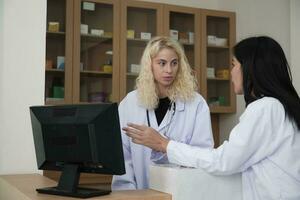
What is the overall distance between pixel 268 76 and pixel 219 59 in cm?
253

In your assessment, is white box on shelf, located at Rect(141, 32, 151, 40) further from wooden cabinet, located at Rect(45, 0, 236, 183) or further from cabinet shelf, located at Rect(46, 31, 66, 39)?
cabinet shelf, located at Rect(46, 31, 66, 39)

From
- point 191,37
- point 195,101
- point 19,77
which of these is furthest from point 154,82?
point 191,37

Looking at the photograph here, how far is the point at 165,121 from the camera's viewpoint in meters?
1.92

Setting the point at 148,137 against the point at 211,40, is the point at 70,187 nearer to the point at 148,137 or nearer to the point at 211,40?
the point at 148,137

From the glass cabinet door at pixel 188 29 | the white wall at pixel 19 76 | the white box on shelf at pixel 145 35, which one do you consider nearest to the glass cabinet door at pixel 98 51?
the white box on shelf at pixel 145 35

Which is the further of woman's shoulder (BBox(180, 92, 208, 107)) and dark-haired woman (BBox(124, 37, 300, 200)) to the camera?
woman's shoulder (BBox(180, 92, 208, 107))

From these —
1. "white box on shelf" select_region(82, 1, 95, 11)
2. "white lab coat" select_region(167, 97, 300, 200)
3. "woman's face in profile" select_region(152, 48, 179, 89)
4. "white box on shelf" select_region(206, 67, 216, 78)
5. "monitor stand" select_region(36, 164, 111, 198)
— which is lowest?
"monitor stand" select_region(36, 164, 111, 198)

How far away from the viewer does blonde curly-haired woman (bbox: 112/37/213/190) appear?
1907 mm

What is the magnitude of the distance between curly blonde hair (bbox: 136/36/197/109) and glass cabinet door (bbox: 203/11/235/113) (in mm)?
1590

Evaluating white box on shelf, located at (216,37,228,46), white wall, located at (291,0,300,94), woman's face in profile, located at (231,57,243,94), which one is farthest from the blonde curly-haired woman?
white box on shelf, located at (216,37,228,46)

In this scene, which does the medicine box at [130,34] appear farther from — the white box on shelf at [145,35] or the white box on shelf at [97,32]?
the white box on shelf at [97,32]

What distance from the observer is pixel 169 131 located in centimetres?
193

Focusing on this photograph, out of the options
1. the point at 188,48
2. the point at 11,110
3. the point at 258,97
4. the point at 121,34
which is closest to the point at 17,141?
the point at 11,110

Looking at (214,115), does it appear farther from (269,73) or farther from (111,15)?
(269,73)
